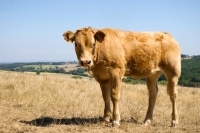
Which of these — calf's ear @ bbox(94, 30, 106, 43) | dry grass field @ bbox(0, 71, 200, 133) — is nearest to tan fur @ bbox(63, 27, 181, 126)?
calf's ear @ bbox(94, 30, 106, 43)

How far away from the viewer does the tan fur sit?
6.46m

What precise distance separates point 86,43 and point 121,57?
112 cm

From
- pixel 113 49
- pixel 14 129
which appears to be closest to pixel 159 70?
pixel 113 49

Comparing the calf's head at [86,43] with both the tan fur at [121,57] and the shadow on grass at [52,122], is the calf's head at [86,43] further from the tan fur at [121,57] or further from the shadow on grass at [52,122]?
the shadow on grass at [52,122]

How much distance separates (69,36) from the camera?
22.3 ft

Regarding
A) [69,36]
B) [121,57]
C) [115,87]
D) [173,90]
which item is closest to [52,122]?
[115,87]

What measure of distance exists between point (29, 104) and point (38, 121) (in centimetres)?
206

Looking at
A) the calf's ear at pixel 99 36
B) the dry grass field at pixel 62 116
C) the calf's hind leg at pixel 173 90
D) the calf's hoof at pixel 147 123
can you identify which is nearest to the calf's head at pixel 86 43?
the calf's ear at pixel 99 36

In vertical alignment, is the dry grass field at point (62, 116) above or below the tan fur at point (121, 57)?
below

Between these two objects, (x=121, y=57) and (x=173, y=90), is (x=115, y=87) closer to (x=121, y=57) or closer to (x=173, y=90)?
(x=121, y=57)

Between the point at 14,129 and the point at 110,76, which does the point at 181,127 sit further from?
the point at 14,129

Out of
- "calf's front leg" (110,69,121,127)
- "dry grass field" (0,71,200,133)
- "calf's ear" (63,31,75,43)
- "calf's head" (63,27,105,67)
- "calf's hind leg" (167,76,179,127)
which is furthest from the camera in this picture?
"calf's hind leg" (167,76,179,127)

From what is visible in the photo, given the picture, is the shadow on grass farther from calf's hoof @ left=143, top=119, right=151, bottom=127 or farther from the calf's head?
the calf's head

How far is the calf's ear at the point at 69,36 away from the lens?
677 centimetres
